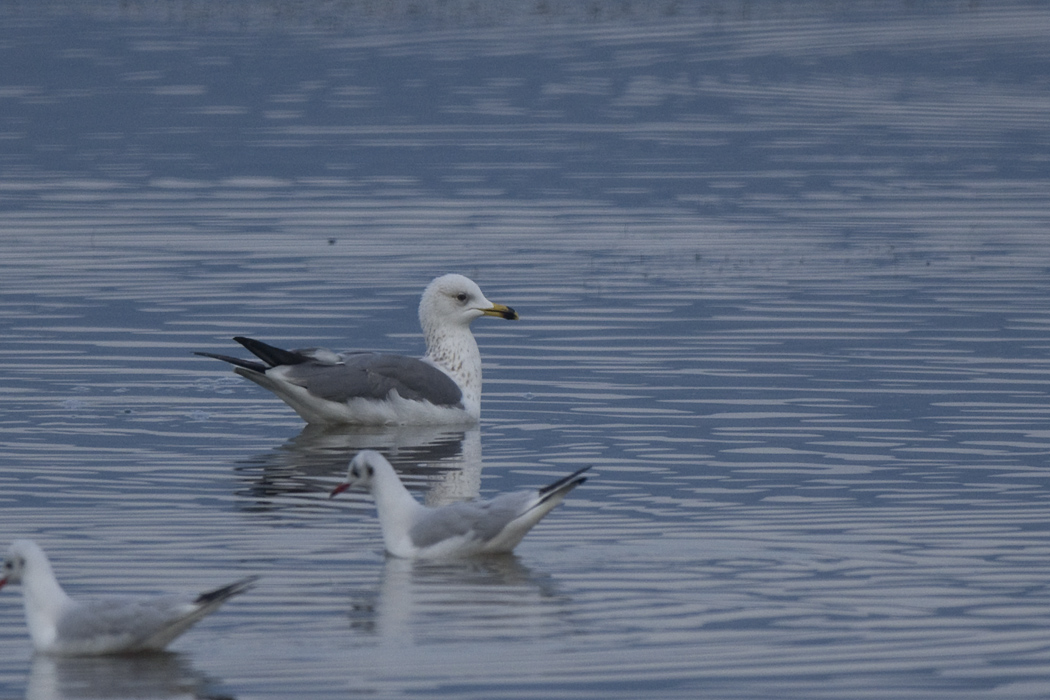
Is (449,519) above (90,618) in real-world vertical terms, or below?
below

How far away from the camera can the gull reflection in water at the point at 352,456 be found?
1432 cm

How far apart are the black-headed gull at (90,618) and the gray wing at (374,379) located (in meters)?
6.48

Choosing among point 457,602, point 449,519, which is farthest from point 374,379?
point 457,602

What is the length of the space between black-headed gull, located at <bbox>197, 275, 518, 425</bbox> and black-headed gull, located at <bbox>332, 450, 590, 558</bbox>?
4272 millimetres

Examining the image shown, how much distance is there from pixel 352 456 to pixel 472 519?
3860mm

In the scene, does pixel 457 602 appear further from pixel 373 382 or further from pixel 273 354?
pixel 373 382

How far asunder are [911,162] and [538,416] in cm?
1793

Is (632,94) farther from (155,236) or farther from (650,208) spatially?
(155,236)

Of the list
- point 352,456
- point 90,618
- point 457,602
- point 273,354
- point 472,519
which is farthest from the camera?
point 273,354

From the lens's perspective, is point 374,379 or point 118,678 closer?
point 118,678

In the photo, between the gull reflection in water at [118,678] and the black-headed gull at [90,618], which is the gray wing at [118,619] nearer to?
the black-headed gull at [90,618]

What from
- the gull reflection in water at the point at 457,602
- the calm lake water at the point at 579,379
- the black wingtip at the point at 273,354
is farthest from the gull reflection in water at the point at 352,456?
the gull reflection in water at the point at 457,602

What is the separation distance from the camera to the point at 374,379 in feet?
55.7

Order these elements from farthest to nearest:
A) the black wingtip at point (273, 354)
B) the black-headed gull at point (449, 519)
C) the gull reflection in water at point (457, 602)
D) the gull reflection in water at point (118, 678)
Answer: the black wingtip at point (273, 354), the black-headed gull at point (449, 519), the gull reflection in water at point (457, 602), the gull reflection in water at point (118, 678)
